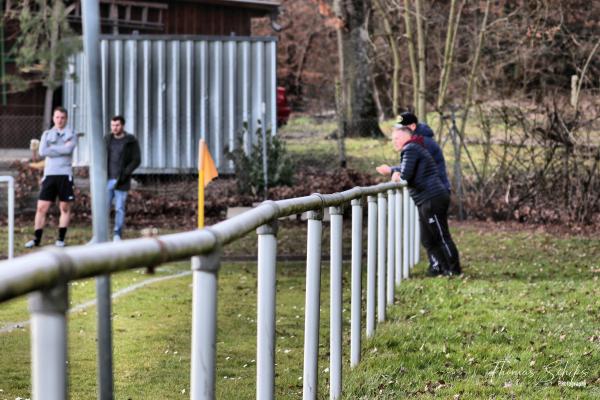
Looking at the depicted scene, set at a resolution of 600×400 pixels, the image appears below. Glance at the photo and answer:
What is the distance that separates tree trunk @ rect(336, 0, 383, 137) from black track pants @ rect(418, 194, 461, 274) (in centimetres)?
2051

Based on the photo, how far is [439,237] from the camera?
13453 mm

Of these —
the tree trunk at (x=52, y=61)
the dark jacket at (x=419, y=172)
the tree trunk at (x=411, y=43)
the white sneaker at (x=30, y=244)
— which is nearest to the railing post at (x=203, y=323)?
the dark jacket at (x=419, y=172)

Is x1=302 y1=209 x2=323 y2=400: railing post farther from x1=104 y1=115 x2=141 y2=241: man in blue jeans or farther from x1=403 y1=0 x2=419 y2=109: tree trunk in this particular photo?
x1=403 y1=0 x2=419 y2=109: tree trunk

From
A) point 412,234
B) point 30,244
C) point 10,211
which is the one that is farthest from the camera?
point 30,244

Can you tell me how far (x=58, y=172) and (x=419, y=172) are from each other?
21.0ft

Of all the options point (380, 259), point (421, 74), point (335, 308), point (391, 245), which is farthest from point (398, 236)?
point (421, 74)

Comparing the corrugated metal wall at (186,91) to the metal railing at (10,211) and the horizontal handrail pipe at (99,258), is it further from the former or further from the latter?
the horizontal handrail pipe at (99,258)

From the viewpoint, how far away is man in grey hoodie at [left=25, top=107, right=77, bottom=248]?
691 inches

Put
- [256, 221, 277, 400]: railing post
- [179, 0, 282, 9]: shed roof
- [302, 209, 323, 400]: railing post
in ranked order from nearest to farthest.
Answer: [256, 221, 277, 400]: railing post
[302, 209, 323, 400]: railing post
[179, 0, 282, 9]: shed roof

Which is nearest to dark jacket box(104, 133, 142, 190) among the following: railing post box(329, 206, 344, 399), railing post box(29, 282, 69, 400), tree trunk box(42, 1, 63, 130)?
tree trunk box(42, 1, 63, 130)

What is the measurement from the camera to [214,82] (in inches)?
1059

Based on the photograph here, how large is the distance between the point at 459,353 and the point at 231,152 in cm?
1675

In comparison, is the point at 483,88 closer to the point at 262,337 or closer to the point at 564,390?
the point at 564,390

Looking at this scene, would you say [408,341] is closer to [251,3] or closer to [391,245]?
[391,245]
